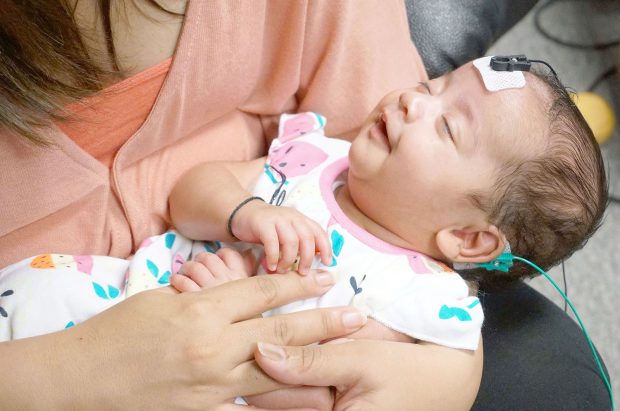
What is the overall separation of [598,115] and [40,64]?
1.70 metres

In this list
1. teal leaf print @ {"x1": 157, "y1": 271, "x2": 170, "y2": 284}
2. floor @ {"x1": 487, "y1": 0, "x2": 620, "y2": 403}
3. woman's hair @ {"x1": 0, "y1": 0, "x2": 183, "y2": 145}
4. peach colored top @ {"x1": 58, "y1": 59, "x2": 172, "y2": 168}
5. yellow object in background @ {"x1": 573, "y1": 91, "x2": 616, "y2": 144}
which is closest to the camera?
woman's hair @ {"x1": 0, "y1": 0, "x2": 183, "y2": 145}

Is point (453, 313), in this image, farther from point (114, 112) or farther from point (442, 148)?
point (114, 112)

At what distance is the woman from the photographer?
2.50 feet

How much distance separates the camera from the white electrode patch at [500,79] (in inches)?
35.9

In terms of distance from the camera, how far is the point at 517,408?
3.17 feet

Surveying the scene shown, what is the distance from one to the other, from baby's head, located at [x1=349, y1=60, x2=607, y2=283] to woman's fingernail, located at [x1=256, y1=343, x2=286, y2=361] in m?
0.29

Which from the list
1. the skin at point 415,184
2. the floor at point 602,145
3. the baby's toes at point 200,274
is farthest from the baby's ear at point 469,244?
the floor at point 602,145

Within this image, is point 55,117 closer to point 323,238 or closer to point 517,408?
point 323,238

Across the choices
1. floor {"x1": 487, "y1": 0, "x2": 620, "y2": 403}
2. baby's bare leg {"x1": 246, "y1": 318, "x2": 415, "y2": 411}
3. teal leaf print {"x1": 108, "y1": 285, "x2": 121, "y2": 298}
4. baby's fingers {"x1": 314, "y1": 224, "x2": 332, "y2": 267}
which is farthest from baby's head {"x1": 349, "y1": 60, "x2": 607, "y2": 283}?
floor {"x1": 487, "y1": 0, "x2": 620, "y2": 403}

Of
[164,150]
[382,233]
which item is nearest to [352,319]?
[382,233]

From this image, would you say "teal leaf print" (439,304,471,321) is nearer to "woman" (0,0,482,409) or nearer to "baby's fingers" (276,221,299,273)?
"woman" (0,0,482,409)

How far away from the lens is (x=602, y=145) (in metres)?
2.03

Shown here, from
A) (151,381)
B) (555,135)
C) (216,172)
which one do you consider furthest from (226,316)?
(555,135)

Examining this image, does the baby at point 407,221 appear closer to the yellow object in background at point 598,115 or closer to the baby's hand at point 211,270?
the baby's hand at point 211,270
